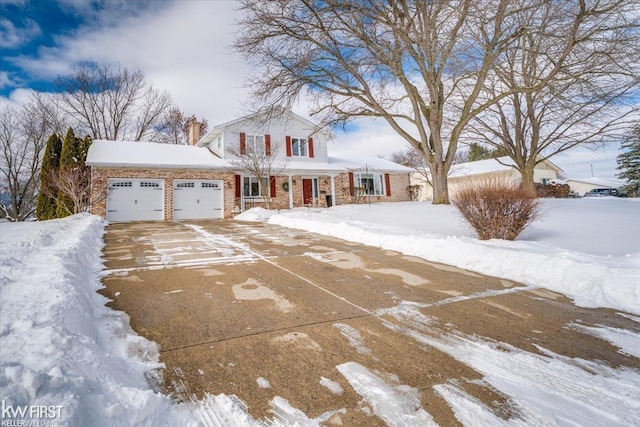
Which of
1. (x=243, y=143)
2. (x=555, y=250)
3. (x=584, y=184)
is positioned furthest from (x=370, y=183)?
(x=584, y=184)

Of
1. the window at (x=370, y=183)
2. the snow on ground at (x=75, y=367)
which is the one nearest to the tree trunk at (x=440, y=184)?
the window at (x=370, y=183)

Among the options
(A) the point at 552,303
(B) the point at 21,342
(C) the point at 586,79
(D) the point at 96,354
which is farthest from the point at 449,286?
(C) the point at 586,79

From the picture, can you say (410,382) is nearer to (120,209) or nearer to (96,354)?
(96,354)

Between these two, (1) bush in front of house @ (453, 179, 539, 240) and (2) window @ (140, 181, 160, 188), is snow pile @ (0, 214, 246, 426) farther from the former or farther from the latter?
(2) window @ (140, 181, 160, 188)

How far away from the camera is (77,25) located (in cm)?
1259

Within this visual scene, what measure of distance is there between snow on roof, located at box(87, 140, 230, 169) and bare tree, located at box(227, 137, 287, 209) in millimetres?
802

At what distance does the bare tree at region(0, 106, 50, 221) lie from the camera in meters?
21.7

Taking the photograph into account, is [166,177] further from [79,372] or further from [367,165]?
[79,372]

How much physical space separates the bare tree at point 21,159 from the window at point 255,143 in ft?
54.6

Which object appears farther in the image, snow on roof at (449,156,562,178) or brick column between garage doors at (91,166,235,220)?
snow on roof at (449,156,562,178)

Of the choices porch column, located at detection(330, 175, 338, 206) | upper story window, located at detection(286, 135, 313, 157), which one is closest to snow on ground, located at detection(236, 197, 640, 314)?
→ porch column, located at detection(330, 175, 338, 206)

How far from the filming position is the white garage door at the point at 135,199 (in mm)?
14391

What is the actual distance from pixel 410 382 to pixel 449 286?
2350 millimetres

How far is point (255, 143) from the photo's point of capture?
17.5m
